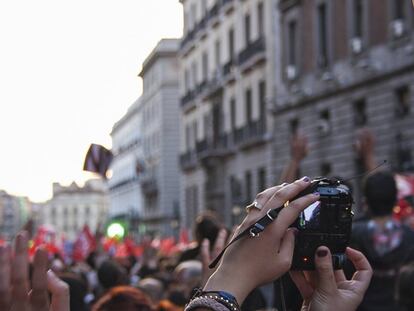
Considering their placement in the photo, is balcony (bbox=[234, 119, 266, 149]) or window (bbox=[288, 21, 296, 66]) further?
balcony (bbox=[234, 119, 266, 149])

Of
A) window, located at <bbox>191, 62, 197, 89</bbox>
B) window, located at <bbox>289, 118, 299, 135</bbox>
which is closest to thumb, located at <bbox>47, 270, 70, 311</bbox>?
window, located at <bbox>289, 118, 299, 135</bbox>

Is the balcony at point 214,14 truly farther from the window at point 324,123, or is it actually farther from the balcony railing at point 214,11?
the window at point 324,123

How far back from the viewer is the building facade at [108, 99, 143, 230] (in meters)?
84.2

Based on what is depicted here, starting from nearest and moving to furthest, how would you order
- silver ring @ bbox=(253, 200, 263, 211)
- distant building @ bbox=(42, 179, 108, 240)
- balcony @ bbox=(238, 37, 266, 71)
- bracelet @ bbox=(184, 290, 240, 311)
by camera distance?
bracelet @ bbox=(184, 290, 240, 311), silver ring @ bbox=(253, 200, 263, 211), balcony @ bbox=(238, 37, 266, 71), distant building @ bbox=(42, 179, 108, 240)

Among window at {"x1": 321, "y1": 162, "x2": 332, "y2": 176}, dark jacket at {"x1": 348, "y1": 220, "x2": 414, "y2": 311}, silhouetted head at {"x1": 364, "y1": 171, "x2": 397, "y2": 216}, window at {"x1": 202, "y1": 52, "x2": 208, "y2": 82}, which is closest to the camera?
dark jacket at {"x1": 348, "y1": 220, "x2": 414, "y2": 311}

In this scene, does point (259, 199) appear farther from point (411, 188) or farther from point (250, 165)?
point (250, 165)

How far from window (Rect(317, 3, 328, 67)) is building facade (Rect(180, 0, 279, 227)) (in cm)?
414

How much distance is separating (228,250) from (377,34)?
2433cm

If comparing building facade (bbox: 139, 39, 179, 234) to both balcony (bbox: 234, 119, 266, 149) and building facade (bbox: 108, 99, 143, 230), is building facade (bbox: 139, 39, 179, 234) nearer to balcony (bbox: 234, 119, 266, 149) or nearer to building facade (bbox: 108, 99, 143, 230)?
building facade (bbox: 108, 99, 143, 230)

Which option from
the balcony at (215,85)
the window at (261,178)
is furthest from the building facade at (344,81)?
the balcony at (215,85)

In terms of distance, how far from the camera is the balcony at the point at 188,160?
2012 inches

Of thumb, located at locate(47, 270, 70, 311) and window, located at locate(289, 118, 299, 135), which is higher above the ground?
window, located at locate(289, 118, 299, 135)

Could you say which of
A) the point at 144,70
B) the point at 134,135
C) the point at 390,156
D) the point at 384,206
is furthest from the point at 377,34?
the point at 134,135

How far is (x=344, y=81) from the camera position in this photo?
2819cm
